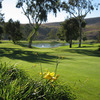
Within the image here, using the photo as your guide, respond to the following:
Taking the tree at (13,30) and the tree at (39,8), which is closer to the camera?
the tree at (39,8)

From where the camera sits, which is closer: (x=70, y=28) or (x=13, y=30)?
(x=70, y=28)

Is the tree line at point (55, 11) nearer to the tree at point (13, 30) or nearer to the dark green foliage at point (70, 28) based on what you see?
the dark green foliage at point (70, 28)

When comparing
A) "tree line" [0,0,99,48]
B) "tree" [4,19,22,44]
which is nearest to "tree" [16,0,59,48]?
"tree line" [0,0,99,48]

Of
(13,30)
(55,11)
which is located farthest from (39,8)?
(13,30)

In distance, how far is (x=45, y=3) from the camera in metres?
31.2

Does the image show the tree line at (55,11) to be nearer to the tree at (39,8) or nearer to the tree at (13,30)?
the tree at (39,8)

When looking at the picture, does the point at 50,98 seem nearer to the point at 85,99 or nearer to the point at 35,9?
the point at 85,99

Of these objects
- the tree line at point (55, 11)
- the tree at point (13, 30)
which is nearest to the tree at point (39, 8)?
the tree line at point (55, 11)

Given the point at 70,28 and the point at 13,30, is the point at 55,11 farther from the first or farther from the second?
the point at 13,30

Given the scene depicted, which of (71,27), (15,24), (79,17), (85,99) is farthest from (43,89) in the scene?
(15,24)

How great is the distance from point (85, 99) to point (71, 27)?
37.0 m

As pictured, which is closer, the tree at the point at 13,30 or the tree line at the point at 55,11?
the tree line at the point at 55,11

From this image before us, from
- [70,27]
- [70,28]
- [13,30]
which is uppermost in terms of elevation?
[13,30]

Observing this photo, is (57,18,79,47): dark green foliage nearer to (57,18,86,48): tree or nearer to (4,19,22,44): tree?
(57,18,86,48): tree
